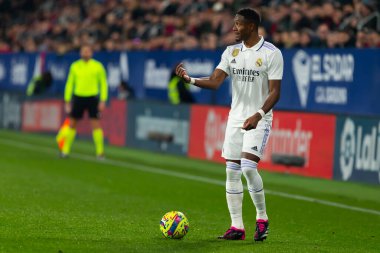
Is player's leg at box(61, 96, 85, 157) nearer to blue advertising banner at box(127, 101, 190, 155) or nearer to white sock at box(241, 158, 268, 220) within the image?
blue advertising banner at box(127, 101, 190, 155)

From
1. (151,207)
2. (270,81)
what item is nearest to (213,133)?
(151,207)

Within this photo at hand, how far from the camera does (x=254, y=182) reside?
9.41 meters

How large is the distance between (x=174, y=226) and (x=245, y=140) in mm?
1068

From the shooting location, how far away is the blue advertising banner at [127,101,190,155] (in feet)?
71.8

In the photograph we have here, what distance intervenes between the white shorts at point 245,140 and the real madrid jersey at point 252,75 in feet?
0.29

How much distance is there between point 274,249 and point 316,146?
8.40m

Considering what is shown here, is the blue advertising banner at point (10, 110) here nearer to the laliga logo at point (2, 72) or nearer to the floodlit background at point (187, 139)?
the floodlit background at point (187, 139)

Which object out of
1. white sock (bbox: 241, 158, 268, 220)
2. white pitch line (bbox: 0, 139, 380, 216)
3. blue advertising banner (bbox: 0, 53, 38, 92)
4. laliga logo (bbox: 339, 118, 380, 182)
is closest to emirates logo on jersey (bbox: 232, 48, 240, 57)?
white sock (bbox: 241, 158, 268, 220)

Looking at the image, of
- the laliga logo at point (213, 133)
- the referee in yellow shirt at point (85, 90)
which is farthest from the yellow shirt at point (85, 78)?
the laliga logo at point (213, 133)

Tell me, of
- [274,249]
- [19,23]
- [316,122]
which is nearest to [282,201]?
[316,122]

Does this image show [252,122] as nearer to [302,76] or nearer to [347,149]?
[347,149]

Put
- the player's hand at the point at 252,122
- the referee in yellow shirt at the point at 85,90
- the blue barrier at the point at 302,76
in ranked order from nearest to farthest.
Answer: the player's hand at the point at 252,122, the blue barrier at the point at 302,76, the referee in yellow shirt at the point at 85,90

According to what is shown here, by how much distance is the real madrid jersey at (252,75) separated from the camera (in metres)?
9.42

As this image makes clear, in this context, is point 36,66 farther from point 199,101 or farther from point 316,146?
point 316,146
